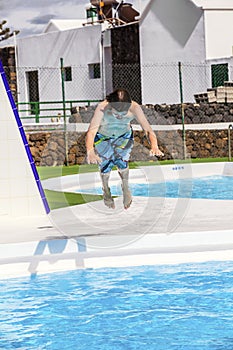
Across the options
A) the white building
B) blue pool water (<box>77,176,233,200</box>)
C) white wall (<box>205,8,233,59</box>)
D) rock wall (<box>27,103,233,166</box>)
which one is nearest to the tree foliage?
the white building

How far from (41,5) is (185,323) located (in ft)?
199

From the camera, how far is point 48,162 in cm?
2042

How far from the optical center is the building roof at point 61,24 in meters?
39.5

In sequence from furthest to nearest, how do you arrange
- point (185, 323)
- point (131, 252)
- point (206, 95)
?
point (206, 95) → point (131, 252) → point (185, 323)

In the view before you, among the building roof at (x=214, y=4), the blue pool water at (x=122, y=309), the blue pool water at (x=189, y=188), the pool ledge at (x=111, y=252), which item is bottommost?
the blue pool water at (x=189, y=188)

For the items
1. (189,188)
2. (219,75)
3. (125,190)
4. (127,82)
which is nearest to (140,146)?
(189,188)

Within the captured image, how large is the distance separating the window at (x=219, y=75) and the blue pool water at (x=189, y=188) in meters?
11.0

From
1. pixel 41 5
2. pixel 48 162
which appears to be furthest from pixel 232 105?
pixel 41 5

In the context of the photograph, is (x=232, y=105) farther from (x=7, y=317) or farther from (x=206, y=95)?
(x=7, y=317)

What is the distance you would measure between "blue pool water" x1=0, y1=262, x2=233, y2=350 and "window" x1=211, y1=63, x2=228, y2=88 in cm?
2028

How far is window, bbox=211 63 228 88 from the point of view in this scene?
2680 centimetres

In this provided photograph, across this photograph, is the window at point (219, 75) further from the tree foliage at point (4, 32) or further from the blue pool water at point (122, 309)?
the blue pool water at point (122, 309)

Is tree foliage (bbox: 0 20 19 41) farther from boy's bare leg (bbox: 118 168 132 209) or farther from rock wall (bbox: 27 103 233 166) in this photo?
boy's bare leg (bbox: 118 168 132 209)

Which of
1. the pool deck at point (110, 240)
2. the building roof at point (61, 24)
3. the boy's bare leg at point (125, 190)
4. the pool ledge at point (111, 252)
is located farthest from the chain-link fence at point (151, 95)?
the boy's bare leg at point (125, 190)
